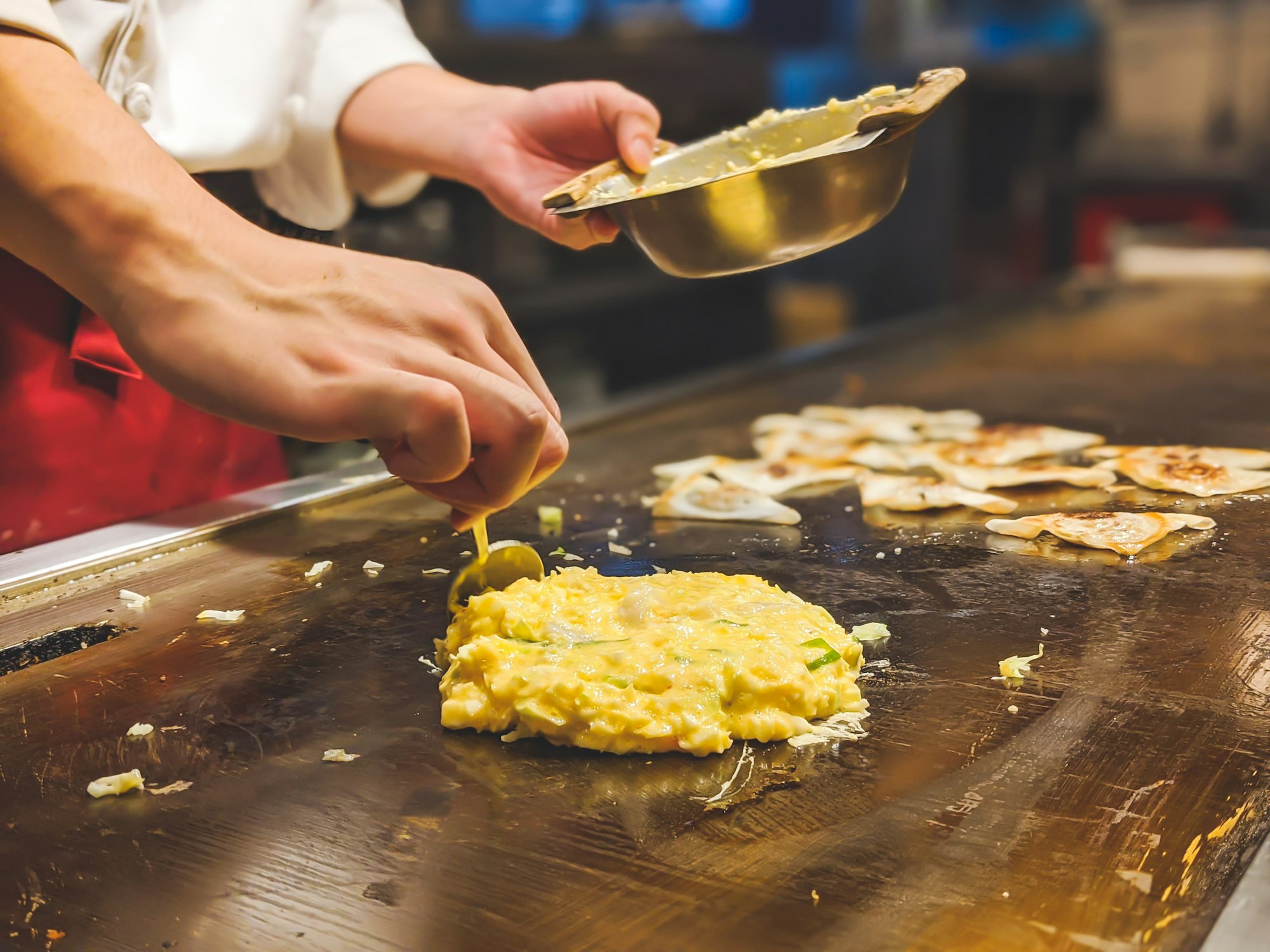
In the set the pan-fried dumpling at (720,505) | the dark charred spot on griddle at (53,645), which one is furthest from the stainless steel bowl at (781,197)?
the dark charred spot on griddle at (53,645)

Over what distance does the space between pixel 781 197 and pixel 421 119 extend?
0.85m

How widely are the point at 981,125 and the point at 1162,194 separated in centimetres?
115

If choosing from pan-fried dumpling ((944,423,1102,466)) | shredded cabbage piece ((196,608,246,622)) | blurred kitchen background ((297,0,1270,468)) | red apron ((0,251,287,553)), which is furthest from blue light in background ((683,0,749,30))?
shredded cabbage piece ((196,608,246,622))

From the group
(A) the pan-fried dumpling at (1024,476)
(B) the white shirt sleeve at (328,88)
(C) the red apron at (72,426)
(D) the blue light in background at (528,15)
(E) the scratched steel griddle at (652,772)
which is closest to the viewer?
(E) the scratched steel griddle at (652,772)

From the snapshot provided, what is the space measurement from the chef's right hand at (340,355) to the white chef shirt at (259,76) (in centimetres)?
73

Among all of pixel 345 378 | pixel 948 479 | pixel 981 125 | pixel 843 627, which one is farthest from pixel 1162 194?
pixel 345 378

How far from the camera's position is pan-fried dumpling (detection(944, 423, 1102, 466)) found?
6.43 ft

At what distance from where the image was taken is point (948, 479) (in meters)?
1.85

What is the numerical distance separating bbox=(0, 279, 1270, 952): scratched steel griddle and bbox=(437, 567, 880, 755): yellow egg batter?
3 centimetres

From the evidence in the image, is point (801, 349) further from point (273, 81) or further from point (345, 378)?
point (345, 378)

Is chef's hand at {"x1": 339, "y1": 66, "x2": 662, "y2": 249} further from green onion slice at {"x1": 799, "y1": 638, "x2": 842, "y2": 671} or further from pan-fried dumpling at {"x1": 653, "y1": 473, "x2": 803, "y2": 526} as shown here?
green onion slice at {"x1": 799, "y1": 638, "x2": 842, "y2": 671}

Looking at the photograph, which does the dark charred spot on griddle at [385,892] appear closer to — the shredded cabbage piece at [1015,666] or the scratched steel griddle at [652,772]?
the scratched steel griddle at [652,772]

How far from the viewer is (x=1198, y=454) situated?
187 cm

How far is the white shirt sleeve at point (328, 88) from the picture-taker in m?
2.09
